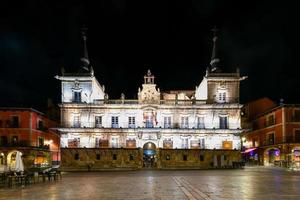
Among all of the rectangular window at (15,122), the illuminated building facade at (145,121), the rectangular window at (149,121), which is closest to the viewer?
the rectangular window at (15,122)

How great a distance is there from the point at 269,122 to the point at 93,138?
33.7 metres

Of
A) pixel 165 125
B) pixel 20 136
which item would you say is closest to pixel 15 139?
pixel 20 136

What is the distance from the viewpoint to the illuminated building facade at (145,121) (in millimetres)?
73000

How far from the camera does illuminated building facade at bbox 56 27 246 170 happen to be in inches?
2874

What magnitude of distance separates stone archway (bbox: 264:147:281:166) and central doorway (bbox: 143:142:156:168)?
72.2 feet

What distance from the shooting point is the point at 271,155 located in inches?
3152

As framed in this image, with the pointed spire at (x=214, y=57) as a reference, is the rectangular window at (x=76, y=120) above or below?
below

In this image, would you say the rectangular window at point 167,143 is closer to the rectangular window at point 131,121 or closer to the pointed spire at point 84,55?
the rectangular window at point 131,121

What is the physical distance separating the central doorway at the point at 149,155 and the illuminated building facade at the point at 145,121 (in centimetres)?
129

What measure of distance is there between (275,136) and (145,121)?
2411 centimetres

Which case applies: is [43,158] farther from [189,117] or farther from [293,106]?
[293,106]

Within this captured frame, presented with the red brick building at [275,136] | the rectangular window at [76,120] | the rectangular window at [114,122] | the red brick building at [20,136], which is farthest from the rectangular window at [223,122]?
the red brick building at [20,136]

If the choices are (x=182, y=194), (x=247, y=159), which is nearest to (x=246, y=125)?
(x=247, y=159)

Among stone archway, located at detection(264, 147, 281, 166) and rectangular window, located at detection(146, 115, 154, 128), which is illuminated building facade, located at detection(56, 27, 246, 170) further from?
stone archway, located at detection(264, 147, 281, 166)
